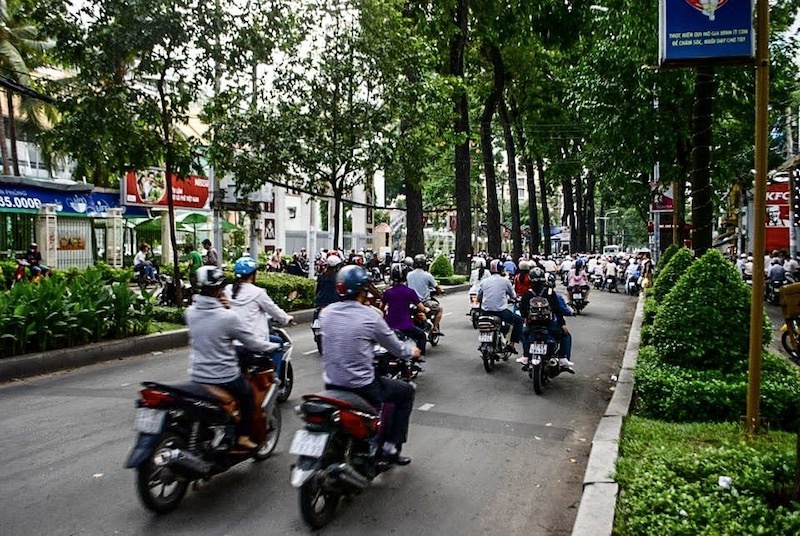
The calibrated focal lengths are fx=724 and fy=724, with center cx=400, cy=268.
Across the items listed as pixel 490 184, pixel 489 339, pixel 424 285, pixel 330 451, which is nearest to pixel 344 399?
pixel 330 451

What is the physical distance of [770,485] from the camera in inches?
174

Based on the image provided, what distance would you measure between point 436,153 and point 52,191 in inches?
558

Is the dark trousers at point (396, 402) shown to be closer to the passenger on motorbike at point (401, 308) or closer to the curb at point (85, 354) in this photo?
the passenger on motorbike at point (401, 308)

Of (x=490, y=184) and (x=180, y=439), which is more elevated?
(x=490, y=184)

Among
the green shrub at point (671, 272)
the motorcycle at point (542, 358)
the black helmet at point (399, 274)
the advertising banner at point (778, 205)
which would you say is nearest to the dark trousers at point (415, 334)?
the black helmet at point (399, 274)

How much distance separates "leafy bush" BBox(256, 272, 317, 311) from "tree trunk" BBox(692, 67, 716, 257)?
8972 mm

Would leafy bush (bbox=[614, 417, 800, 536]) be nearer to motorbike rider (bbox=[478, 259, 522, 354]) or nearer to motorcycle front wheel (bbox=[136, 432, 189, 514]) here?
motorcycle front wheel (bbox=[136, 432, 189, 514])

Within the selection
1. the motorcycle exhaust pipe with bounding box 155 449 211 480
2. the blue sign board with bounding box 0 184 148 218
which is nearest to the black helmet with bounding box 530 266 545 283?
the motorcycle exhaust pipe with bounding box 155 449 211 480

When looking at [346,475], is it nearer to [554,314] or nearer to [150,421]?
[150,421]

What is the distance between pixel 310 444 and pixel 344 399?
1.60ft

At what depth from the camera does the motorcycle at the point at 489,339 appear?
1066 centimetres

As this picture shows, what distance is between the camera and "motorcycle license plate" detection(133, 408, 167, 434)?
4695mm

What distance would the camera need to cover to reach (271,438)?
629 centimetres

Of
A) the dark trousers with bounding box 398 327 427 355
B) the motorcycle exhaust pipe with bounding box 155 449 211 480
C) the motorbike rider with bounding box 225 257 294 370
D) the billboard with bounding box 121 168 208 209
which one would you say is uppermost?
the billboard with bounding box 121 168 208 209
